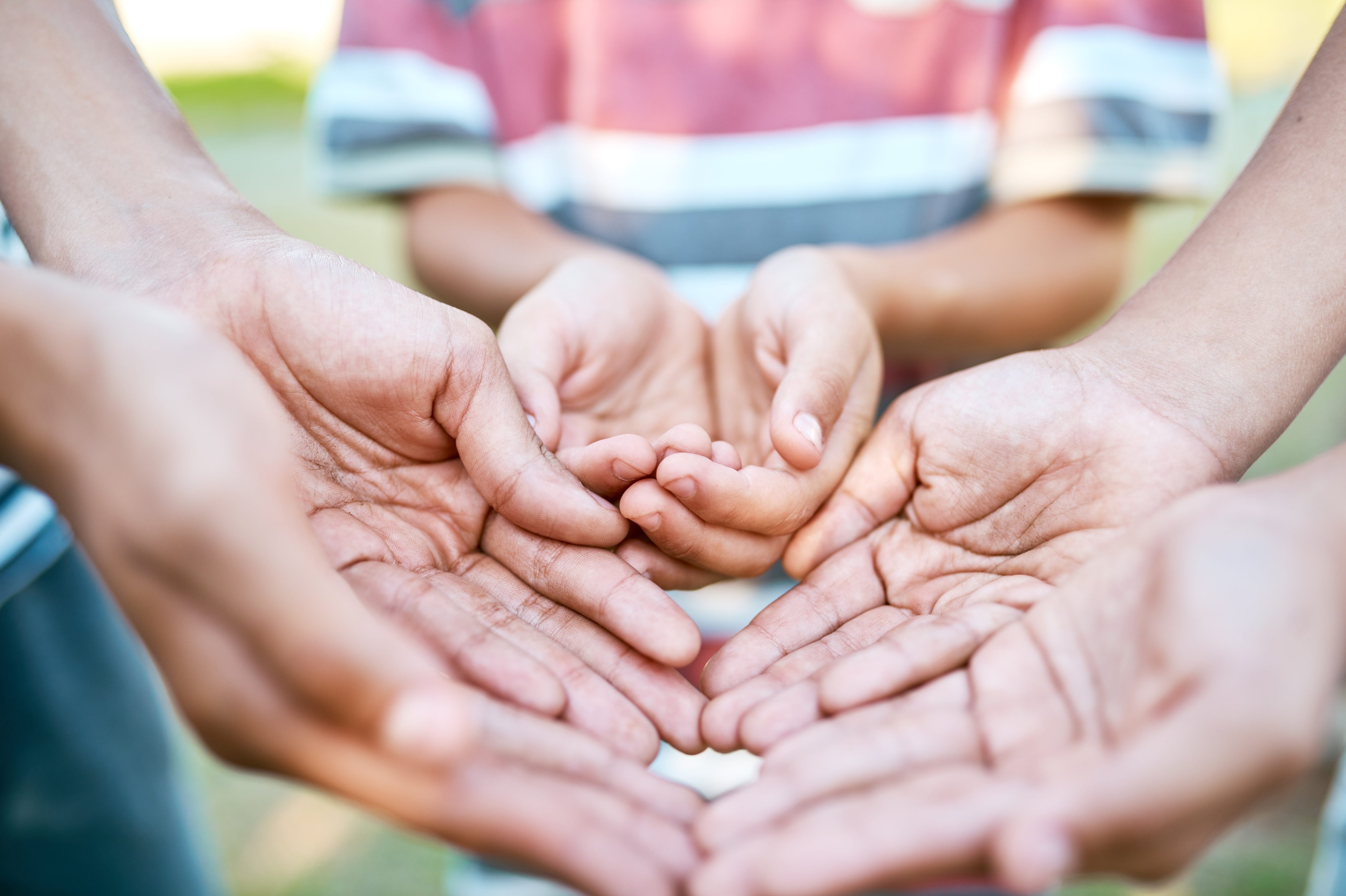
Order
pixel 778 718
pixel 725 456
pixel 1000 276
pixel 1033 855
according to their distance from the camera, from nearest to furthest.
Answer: pixel 1033 855 → pixel 778 718 → pixel 725 456 → pixel 1000 276

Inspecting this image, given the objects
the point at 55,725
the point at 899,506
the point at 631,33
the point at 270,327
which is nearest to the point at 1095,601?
the point at 899,506

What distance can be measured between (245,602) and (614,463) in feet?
1.87

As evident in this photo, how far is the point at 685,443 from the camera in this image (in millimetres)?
1304

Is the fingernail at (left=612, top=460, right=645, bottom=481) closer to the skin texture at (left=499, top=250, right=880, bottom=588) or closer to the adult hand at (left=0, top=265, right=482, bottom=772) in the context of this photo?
the skin texture at (left=499, top=250, right=880, bottom=588)

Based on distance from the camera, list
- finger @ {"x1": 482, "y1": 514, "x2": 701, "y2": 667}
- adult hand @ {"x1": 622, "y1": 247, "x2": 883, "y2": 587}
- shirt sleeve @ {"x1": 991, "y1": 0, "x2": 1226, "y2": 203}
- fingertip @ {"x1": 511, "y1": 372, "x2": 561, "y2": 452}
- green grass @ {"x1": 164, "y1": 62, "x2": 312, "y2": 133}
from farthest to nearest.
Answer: green grass @ {"x1": 164, "y1": 62, "x2": 312, "y2": 133}
shirt sleeve @ {"x1": 991, "y1": 0, "x2": 1226, "y2": 203}
fingertip @ {"x1": 511, "y1": 372, "x2": 561, "y2": 452}
adult hand @ {"x1": 622, "y1": 247, "x2": 883, "y2": 587}
finger @ {"x1": 482, "y1": 514, "x2": 701, "y2": 667}

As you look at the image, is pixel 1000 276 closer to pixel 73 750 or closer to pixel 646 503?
pixel 646 503

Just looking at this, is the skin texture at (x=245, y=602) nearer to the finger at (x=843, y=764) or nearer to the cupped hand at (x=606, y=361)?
the finger at (x=843, y=764)

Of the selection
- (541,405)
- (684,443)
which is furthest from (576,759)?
(541,405)

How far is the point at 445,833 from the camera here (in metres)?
0.88

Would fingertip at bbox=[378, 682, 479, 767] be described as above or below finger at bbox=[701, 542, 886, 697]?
above

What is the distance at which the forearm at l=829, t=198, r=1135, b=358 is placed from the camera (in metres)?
1.79

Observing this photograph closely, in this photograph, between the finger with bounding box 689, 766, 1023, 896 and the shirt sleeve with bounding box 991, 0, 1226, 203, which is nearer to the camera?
the finger with bounding box 689, 766, 1023, 896

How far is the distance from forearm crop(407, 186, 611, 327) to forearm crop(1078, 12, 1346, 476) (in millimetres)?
1099

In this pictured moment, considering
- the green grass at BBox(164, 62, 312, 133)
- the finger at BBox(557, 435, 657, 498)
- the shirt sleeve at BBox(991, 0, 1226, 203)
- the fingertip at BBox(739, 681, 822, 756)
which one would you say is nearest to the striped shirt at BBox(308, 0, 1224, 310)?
the shirt sleeve at BBox(991, 0, 1226, 203)
